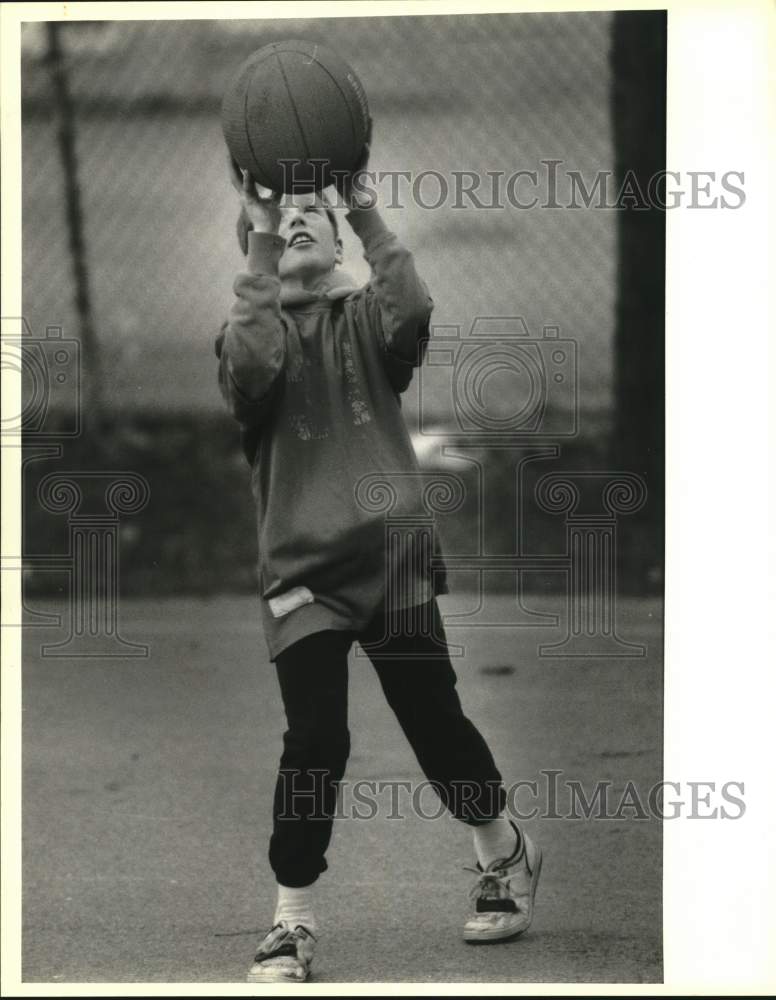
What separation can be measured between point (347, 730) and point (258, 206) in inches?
46.6

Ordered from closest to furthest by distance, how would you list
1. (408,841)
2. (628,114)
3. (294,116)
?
(294,116)
(628,114)
(408,841)

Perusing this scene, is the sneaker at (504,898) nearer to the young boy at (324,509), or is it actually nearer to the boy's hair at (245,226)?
the young boy at (324,509)

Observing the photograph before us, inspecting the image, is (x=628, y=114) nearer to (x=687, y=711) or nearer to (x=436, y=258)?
(x=436, y=258)

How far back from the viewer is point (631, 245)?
458cm

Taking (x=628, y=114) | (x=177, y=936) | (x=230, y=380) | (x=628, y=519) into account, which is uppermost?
(x=628, y=114)

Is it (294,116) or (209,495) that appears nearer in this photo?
(294,116)

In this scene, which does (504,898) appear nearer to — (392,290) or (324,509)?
(324,509)

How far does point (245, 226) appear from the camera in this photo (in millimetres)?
4504

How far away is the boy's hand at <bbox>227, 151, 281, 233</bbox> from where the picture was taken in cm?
443

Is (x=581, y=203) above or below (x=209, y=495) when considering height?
above

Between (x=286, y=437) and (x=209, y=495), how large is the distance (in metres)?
0.36

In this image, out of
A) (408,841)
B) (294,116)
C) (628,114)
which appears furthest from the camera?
(408,841)

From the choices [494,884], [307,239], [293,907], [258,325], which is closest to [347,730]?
[293,907]

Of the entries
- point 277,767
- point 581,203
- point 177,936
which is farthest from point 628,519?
point 177,936
